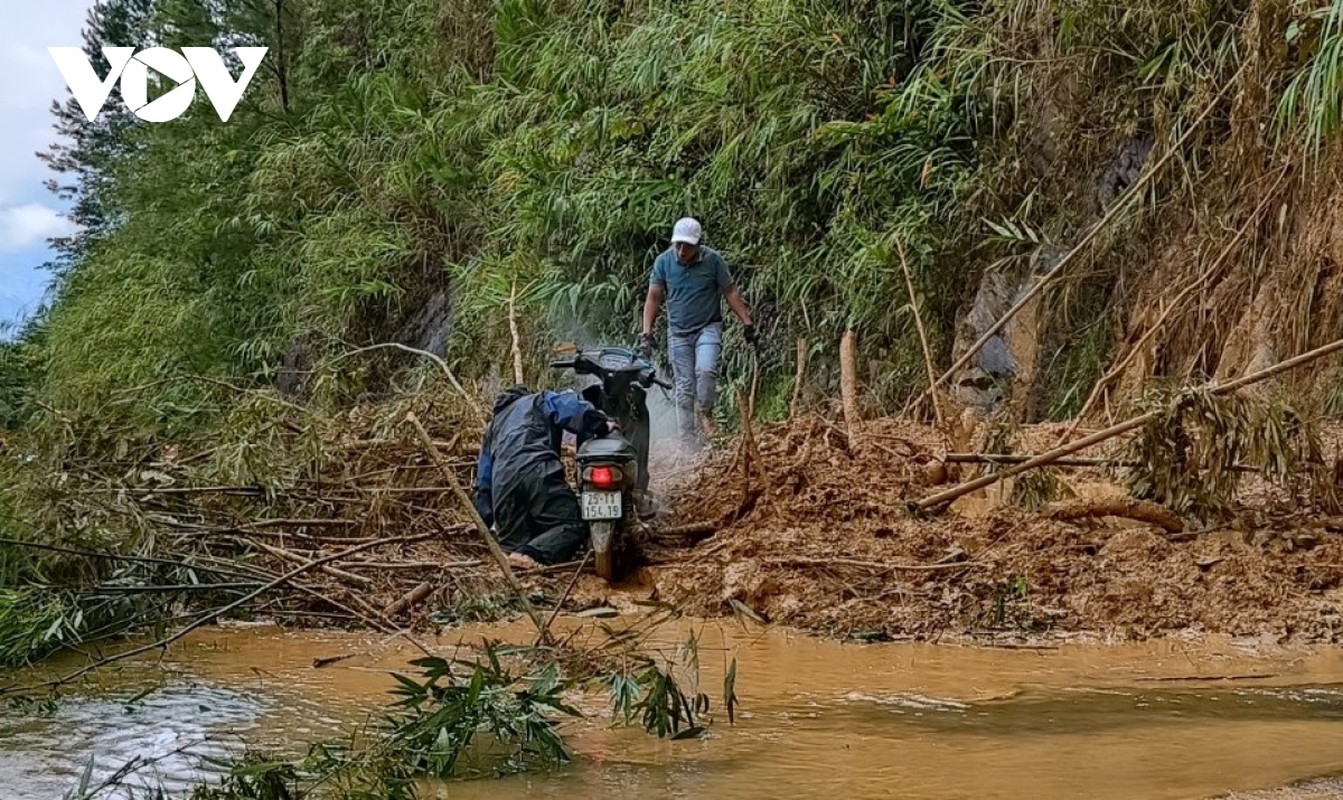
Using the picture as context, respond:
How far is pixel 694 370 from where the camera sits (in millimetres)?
9234

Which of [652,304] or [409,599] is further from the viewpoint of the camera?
[652,304]

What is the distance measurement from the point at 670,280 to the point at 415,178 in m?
8.69

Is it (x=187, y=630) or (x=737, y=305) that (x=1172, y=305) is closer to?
(x=737, y=305)

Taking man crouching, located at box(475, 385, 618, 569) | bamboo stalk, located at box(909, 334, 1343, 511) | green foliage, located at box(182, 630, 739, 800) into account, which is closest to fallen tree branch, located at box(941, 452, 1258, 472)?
bamboo stalk, located at box(909, 334, 1343, 511)

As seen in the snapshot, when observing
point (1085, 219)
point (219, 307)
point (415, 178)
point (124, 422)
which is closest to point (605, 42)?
point (415, 178)

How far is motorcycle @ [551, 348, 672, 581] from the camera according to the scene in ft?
18.5

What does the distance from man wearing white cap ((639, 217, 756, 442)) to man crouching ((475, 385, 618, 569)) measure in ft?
9.41

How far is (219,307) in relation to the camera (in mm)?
20484

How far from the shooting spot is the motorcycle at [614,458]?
223 inches

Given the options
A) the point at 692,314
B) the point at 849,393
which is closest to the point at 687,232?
the point at 692,314

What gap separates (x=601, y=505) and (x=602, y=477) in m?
0.12

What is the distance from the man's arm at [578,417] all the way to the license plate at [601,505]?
1.63 ft

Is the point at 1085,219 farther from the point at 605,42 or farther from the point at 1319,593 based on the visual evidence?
the point at 605,42

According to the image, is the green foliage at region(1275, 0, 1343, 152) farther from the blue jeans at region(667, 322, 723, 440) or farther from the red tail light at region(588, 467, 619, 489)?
the blue jeans at region(667, 322, 723, 440)
